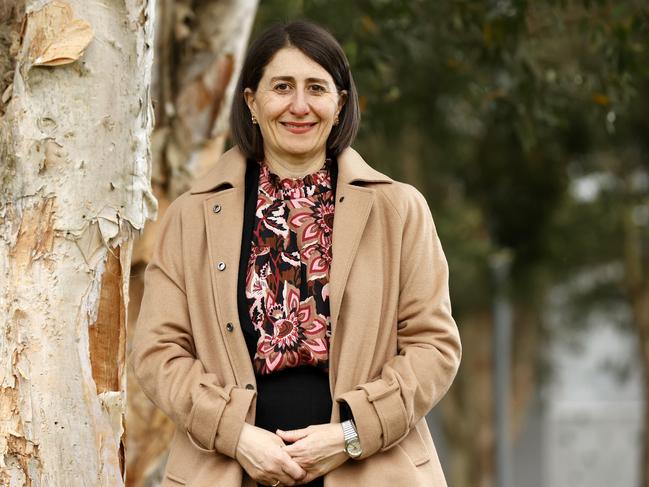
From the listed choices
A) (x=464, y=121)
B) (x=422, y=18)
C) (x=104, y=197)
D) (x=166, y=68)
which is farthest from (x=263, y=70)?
(x=464, y=121)

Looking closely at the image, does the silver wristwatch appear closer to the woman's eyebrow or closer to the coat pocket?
the coat pocket

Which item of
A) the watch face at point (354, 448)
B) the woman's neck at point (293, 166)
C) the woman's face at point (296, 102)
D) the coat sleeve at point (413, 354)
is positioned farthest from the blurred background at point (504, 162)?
the watch face at point (354, 448)

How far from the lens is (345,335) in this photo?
148 inches

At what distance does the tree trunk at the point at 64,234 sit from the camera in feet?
12.7

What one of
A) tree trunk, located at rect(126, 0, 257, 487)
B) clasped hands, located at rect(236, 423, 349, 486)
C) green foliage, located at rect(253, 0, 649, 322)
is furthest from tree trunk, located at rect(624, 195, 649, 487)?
clasped hands, located at rect(236, 423, 349, 486)

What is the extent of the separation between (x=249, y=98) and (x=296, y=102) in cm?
24

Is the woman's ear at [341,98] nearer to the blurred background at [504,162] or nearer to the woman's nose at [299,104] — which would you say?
the woman's nose at [299,104]

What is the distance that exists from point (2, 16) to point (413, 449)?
6.53ft

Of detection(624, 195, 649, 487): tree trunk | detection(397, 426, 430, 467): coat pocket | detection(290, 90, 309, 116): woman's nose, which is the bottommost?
detection(624, 195, 649, 487): tree trunk

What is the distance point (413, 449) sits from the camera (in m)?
3.85

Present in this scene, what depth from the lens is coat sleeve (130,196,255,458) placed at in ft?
12.1

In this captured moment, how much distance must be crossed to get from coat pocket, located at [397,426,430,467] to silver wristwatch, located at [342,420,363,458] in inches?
7.1

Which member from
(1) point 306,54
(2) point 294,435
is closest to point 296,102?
(1) point 306,54

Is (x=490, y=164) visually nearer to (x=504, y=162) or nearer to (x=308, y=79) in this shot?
(x=504, y=162)
